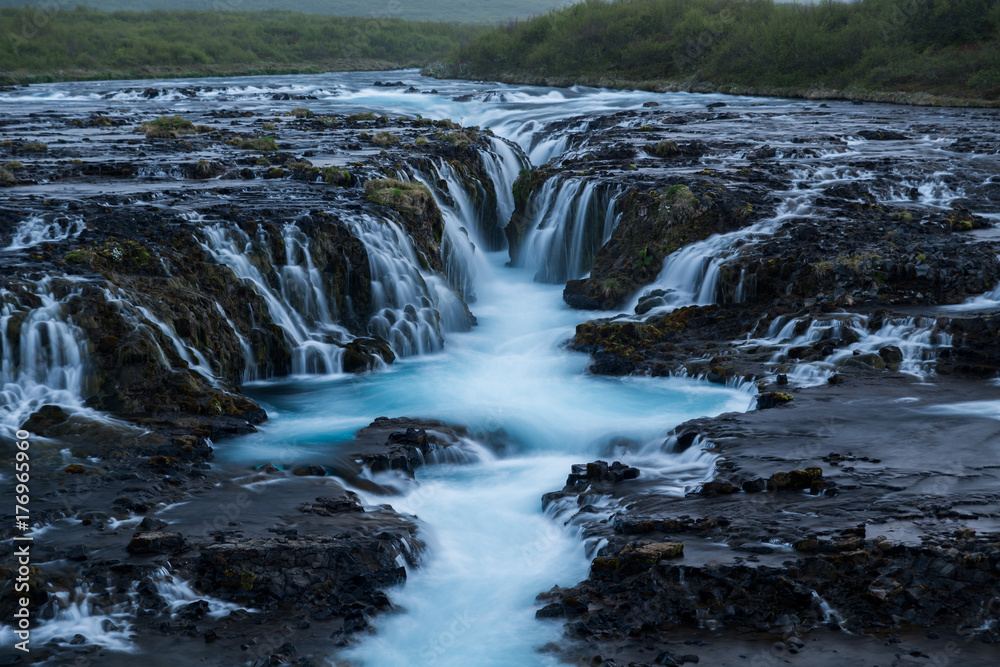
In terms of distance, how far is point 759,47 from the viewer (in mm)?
52188

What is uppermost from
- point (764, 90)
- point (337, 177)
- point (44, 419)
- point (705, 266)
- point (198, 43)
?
point (198, 43)

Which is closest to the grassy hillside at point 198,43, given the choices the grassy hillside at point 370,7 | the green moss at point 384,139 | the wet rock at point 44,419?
the green moss at point 384,139

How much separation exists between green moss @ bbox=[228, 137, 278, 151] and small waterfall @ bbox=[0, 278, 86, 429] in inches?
529

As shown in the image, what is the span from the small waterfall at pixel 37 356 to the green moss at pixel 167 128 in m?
16.2

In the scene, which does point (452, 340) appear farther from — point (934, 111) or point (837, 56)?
point (837, 56)

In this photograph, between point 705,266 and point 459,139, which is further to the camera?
point 459,139

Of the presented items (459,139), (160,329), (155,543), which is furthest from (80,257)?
(459,139)


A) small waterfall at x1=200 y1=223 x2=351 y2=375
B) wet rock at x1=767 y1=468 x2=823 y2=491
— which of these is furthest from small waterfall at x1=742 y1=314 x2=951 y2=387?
small waterfall at x1=200 y1=223 x2=351 y2=375

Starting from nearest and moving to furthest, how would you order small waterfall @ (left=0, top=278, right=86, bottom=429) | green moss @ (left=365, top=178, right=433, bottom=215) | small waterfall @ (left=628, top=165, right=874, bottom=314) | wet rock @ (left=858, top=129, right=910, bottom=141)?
small waterfall @ (left=0, top=278, right=86, bottom=429) → small waterfall @ (left=628, top=165, right=874, bottom=314) → green moss @ (left=365, top=178, right=433, bottom=215) → wet rock @ (left=858, top=129, right=910, bottom=141)

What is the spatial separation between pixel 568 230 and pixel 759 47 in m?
37.3

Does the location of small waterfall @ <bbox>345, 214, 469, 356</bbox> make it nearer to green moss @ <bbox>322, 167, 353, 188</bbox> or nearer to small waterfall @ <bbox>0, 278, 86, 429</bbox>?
green moss @ <bbox>322, 167, 353, 188</bbox>

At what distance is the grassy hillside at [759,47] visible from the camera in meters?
43.4

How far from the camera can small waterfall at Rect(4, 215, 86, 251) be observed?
1447 centimetres

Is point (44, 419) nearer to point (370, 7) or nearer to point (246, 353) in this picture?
point (246, 353)
